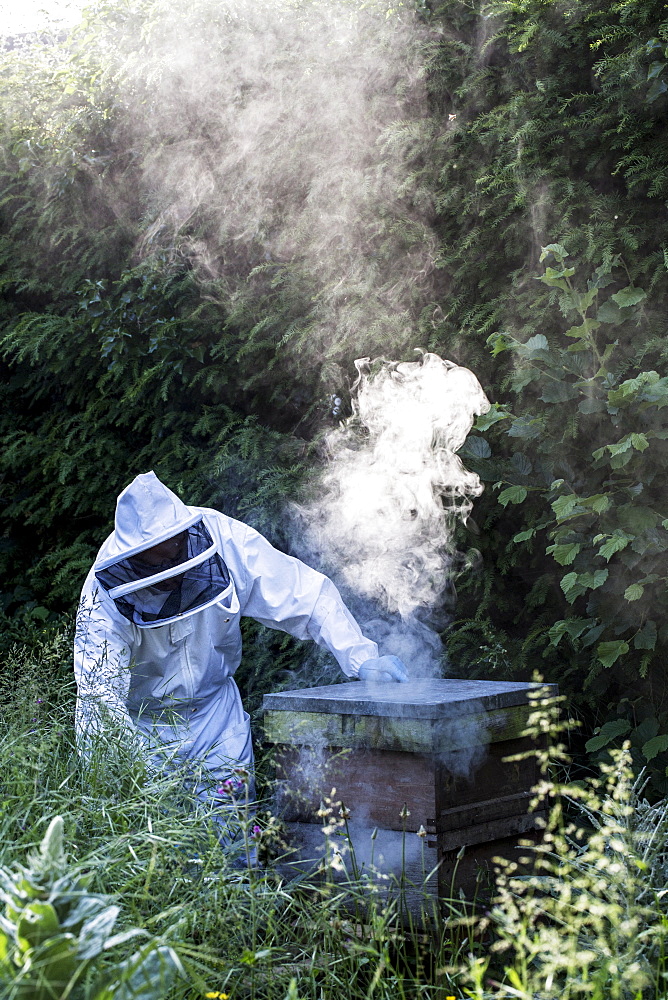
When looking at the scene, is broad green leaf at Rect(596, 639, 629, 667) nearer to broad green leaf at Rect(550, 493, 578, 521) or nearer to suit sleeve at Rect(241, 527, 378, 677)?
broad green leaf at Rect(550, 493, 578, 521)

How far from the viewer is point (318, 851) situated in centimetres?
238

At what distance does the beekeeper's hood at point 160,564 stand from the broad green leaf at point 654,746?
1454 millimetres

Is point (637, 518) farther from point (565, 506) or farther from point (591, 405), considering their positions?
point (591, 405)

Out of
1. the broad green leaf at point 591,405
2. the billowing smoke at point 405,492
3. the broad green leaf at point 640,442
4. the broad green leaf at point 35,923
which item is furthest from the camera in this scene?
the billowing smoke at point 405,492

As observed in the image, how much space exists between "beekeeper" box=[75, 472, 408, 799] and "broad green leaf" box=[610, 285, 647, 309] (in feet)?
4.62

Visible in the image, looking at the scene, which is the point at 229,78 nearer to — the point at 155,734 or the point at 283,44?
the point at 283,44

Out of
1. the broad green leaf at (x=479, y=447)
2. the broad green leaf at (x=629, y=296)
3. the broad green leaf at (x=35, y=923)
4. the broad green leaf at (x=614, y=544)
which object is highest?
the broad green leaf at (x=629, y=296)

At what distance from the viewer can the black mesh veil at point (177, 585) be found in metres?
2.88

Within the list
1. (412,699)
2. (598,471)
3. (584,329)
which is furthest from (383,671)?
(584,329)

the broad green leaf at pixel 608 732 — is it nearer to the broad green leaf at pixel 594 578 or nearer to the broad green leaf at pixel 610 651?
the broad green leaf at pixel 610 651

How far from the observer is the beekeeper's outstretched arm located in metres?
3.04

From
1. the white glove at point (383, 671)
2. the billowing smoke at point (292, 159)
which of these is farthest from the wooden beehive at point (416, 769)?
the billowing smoke at point (292, 159)

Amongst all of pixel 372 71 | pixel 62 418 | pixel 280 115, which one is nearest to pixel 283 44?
pixel 280 115

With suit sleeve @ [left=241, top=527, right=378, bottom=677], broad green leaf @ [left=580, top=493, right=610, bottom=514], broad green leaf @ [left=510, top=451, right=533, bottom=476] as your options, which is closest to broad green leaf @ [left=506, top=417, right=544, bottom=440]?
broad green leaf @ [left=510, top=451, right=533, bottom=476]
